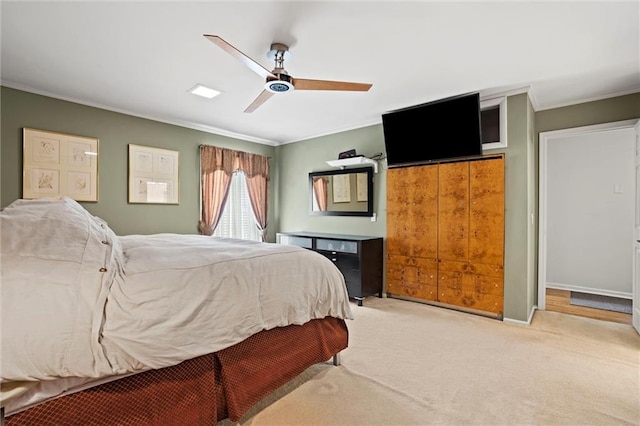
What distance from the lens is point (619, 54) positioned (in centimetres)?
259

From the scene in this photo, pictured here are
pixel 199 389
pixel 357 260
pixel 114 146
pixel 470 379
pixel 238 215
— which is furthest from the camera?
pixel 238 215


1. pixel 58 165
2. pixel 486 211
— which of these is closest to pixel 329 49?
pixel 486 211

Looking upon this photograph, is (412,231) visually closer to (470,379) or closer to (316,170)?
(316,170)

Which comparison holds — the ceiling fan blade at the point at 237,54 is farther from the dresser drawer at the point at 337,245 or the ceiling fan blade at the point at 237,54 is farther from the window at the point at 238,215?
the window at the point at 238,215

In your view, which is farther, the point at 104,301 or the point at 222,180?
the point at 222,180

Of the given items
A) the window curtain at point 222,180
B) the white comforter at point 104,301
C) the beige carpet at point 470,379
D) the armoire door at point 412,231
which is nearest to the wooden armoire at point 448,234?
the armoire door at point 412,231

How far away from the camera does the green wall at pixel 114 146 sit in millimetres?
3197

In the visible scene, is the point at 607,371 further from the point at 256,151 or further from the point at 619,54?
the point at 256,151

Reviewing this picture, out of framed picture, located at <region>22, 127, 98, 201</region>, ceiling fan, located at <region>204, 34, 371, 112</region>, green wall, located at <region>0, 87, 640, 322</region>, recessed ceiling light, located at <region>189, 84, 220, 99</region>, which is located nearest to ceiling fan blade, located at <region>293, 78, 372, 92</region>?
ceiling fan, located at <region>204, 34, 371, 112</region>

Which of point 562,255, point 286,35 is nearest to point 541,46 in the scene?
point 286,35

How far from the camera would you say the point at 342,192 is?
16.3 ft

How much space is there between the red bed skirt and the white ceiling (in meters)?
2.15

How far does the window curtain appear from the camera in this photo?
4.77 metres

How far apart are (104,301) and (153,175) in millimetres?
3411
